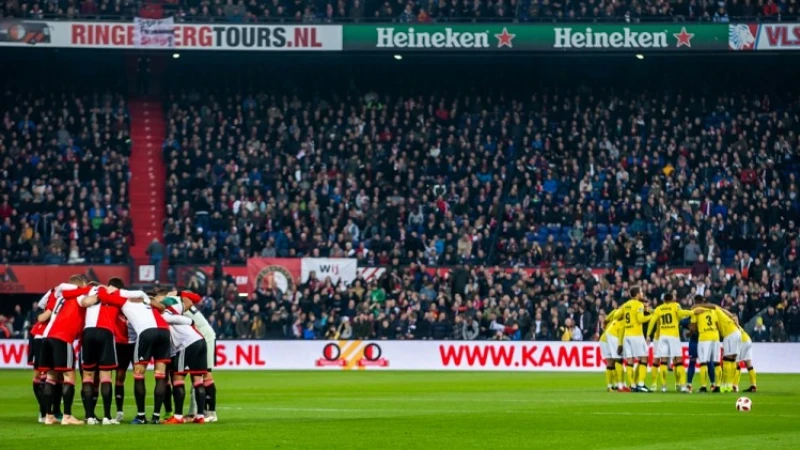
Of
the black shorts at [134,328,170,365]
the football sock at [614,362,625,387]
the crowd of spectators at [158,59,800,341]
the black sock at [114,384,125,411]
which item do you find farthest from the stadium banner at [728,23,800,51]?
the black shorts at [134,328,170,365]

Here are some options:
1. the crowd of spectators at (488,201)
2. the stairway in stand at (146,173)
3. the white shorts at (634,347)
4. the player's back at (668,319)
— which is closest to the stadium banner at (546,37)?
the crowd of spectators at (488,201)

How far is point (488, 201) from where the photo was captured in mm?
48344

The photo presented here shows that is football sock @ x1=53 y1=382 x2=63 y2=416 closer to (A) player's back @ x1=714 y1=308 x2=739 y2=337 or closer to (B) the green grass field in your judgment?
(B) the green grass field

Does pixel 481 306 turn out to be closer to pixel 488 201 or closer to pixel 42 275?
pixel 488 201

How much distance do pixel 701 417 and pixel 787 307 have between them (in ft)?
68.3

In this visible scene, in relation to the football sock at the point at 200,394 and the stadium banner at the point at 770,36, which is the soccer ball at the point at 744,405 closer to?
the football sock at the point at 200,394

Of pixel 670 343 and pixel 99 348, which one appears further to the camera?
pixel 670 343

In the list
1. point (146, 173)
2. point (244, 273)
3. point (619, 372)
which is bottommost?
point (619, 372)

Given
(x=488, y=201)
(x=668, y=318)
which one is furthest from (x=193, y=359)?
(x=488, y=201)

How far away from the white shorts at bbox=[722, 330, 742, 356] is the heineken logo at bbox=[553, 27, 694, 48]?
2189cm

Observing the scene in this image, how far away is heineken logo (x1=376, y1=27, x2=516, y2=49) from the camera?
4953 cm

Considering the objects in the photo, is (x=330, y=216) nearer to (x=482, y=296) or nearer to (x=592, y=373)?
(x=482, y=296)

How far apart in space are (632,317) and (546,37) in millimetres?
21934

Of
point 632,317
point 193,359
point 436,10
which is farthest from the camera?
point 436,10
